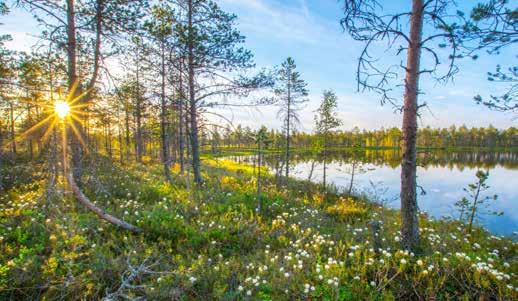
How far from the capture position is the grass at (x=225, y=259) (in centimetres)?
395

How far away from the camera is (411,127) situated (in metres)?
5.10

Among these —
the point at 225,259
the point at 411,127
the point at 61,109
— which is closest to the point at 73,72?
the point at 61,109

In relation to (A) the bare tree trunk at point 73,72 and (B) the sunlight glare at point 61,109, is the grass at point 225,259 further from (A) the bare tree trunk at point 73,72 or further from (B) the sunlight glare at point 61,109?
(B) the sunlight glare at point 61,109

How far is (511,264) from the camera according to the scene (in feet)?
16.8

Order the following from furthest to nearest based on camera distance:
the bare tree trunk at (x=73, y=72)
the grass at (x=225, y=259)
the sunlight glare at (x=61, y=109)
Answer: the bare tree trunk at (x=73, y=72)
the sunlight glare at (x=61, y=109)
the grass at (x=225, y=259)

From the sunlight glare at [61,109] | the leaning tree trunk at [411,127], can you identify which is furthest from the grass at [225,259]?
the sunlight glare at [61,109]

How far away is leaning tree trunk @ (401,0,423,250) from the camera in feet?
16.4

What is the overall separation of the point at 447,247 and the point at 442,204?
45.6ft

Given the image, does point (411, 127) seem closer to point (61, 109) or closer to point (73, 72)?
point (61, 109)

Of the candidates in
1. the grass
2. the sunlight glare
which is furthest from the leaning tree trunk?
the sunlight glare

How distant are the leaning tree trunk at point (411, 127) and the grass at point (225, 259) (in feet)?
1.58

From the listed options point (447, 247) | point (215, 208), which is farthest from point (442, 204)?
point (215, 208)

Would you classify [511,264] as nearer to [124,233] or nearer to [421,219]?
[421,219]

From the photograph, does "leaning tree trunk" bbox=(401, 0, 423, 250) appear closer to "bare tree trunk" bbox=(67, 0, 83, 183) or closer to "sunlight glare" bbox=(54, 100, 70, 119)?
"sunlight glare" bbox=(54, 100, 70, 119)
